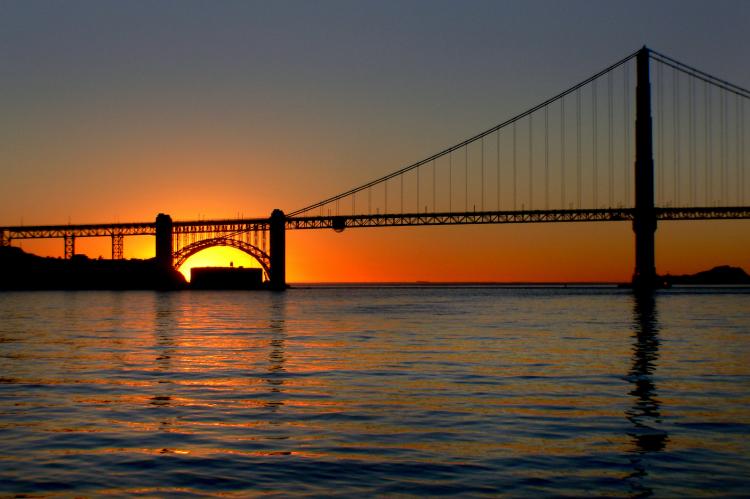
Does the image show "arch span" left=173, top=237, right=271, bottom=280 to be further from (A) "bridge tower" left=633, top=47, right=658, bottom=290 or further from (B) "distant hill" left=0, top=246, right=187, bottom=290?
(A) "bridge tower" left=633, top=47, right=658, bottom=290

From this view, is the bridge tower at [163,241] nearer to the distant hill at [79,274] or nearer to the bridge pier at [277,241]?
the distant hill at [79,274]

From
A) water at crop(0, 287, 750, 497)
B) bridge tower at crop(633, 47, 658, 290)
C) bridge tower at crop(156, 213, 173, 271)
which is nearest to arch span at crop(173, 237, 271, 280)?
bridge tower at crop(156, 213, 173, 271)

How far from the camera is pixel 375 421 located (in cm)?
1566

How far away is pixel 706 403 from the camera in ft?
59.2

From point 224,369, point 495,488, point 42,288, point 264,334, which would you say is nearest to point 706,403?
point 495,488

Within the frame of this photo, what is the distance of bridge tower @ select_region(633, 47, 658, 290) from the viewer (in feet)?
401

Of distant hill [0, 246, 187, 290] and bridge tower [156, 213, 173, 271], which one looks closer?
bridge tower [156, 213, 173, 271]

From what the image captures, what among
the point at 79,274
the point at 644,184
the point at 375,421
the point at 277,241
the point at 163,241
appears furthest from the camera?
the point at 79,274

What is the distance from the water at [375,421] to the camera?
11297mm

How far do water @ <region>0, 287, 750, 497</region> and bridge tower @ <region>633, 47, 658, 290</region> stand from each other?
93.8 metres

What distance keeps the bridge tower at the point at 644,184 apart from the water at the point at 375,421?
308 feet

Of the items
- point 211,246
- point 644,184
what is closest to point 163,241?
point 211,246

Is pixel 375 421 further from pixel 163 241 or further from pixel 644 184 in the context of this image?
pixel 163 241

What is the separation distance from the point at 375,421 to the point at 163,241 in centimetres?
15628
